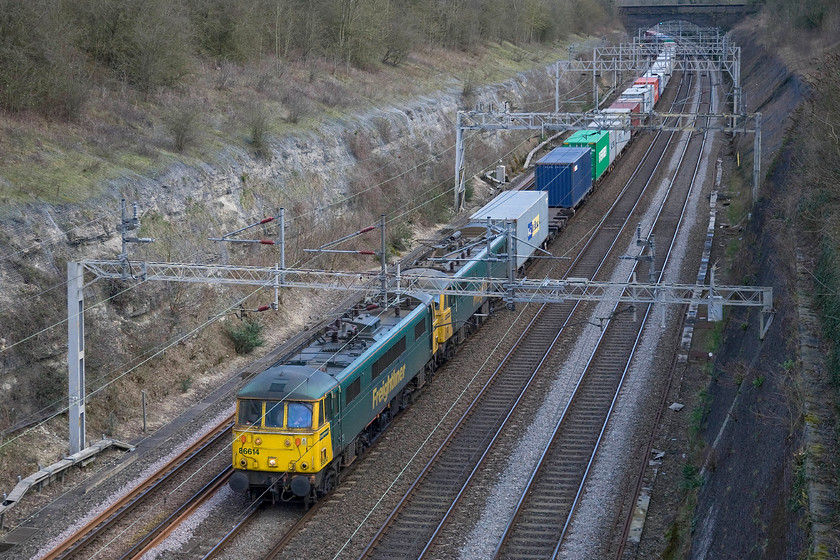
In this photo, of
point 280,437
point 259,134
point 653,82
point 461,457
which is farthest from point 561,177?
point 653,82

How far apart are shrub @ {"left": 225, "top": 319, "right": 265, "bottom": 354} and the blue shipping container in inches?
696

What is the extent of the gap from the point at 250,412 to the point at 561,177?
26.6 m

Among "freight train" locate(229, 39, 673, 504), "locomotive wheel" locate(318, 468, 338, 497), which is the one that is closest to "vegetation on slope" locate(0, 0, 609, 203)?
"freight train" locate(229, 39, 673, 504)

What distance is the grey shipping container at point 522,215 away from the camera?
32906 mm

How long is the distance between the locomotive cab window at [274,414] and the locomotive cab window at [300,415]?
190mm

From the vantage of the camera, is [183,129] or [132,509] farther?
[183,129]

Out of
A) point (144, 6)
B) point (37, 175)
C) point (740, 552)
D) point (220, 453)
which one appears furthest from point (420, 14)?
point (740, 552)

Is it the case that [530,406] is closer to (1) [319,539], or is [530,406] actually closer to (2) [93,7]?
(1) [319,539]

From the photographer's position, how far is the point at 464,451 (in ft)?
Result: 71.5

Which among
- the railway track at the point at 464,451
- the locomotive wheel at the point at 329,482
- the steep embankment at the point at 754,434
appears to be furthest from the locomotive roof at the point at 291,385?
the steep embankment at the point at 754,434

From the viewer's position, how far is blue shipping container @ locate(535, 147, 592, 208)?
4194 cm

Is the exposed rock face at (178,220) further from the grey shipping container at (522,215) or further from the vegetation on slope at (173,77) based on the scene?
the grey shipping container at (522,215)

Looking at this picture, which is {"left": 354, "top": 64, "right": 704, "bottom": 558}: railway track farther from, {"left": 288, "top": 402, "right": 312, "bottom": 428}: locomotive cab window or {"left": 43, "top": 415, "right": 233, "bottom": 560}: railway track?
{"left": 43, "top": 415, "right": 233, "bottom": 560}: railway track

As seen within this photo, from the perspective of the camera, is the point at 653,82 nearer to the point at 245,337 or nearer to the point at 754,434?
the point at 245,337
